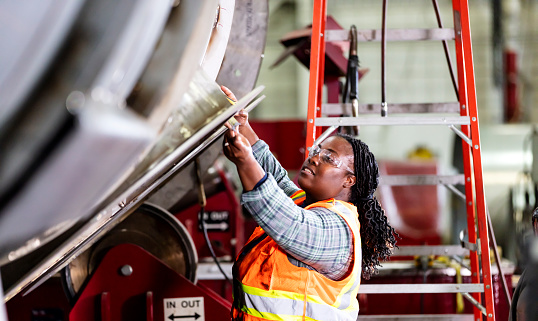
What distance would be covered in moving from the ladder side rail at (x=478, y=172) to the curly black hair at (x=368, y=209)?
0.67 metres

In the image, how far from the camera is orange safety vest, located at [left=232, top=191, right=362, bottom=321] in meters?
1.82

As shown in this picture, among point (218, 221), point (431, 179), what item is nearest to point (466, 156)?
point (431, 179)

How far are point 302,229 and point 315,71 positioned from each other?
4.10 feet

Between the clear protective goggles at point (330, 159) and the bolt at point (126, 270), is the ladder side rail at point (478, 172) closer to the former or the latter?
the clear protective goggles at point (330, 159)

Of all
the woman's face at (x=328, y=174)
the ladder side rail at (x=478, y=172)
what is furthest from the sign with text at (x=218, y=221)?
the woman's face at (x=328, y=174)

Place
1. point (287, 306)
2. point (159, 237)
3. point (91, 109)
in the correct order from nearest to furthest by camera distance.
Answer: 1. point (91, 109)
2. point (287, 306)
3. point (159, 237)

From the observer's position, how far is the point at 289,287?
183 cm

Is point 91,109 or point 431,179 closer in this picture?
point 91,109

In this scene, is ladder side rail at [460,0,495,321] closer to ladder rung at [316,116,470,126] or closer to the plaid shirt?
ladder rung at [316,116,470,126]

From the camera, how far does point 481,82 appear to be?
1229cm

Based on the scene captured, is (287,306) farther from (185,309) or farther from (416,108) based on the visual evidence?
(416,108)

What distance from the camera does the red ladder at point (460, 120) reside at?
8.57 ft

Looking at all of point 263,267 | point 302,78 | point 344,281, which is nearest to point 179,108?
point 263,267

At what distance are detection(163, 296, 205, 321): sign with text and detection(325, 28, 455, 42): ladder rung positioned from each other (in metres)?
1.44
